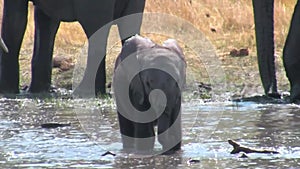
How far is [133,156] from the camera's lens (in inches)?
312

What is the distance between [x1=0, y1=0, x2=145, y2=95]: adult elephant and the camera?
42.5 feet

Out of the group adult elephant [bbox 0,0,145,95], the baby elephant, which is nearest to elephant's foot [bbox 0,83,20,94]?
adult elephant [bbox 0,0,145,95]

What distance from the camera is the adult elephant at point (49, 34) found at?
12969 millimetres

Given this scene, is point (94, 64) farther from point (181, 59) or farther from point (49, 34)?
point (181, 59)

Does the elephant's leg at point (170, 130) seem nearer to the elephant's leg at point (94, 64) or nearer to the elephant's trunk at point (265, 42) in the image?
the elephant's trunk at point (265, 42)

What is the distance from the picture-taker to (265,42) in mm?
11555

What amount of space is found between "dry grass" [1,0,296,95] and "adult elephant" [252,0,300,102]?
1834mm

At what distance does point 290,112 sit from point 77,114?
6.00ft

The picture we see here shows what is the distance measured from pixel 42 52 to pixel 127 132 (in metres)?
5.65

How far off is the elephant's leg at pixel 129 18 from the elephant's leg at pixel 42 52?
0.72m

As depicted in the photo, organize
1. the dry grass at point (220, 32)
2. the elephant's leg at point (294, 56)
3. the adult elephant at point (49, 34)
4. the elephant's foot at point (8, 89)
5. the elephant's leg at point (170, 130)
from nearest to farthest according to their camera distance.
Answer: the elephant's leg at point (170, 130)
the elephant's leg at point (294, 56)
the adult elephant at point (49, 34)
the elephant's foot at point (8, 89)
the dry grass at point (220, 32)

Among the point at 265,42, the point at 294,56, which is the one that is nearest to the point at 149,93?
the point at 294,56

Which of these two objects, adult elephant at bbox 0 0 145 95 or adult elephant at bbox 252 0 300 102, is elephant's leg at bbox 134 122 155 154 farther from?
adult elephant at bbox 0 0 145 95

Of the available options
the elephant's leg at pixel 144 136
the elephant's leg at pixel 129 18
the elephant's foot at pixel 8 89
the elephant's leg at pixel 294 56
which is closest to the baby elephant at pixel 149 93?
the elephant's leg at pixel 144 136
